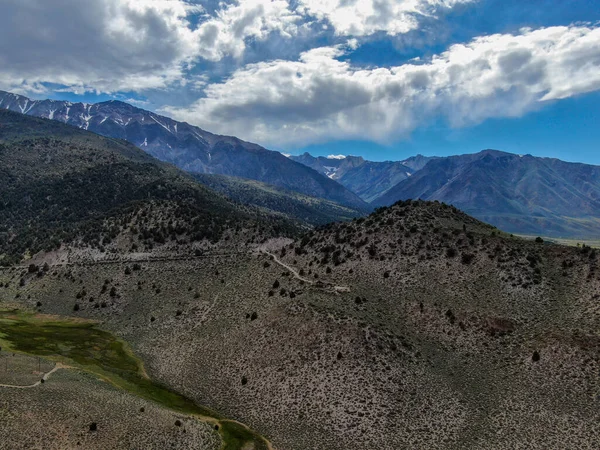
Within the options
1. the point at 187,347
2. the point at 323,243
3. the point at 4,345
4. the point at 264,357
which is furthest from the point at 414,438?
the point at 4,345

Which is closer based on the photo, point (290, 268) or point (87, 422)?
point (87, 422)

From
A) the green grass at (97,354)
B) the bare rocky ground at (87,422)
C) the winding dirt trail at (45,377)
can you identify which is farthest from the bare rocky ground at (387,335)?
the green grass at (97,354)

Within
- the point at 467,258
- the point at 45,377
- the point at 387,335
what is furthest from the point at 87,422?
the point at 467,258

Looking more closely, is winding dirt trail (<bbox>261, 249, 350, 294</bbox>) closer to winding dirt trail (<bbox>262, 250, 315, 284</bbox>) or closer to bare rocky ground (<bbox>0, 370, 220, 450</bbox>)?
winding dirt trail (<bbox>262, 250, 315, 284</bbox>)

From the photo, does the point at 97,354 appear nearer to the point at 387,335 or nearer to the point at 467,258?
the point at 387,335

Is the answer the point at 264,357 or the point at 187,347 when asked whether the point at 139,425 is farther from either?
the point at 187,347
